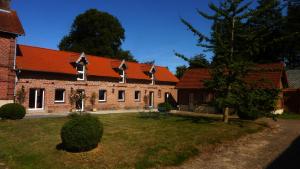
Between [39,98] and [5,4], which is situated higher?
[5,4]

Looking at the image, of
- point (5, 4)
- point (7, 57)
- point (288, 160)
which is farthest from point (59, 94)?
point (288, 160)

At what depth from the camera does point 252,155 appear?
1306 centimetres

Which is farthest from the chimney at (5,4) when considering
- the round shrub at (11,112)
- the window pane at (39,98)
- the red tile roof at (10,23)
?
the round shrub at (11,112)

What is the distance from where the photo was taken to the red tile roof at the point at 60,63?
2926cm

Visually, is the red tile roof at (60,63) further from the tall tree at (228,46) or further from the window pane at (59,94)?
the tall tree at (228,46)

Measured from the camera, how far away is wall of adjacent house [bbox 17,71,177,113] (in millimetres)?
28497

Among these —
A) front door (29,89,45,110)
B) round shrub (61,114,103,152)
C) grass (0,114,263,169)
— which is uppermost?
front door (29,89,45,110)

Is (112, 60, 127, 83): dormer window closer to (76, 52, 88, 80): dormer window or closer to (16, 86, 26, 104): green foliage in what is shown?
(76, 52, 88, 80): dormer window

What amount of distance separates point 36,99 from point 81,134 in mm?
18388

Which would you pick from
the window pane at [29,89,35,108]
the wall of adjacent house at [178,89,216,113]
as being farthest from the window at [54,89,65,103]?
the wall of adjacent house at [178,89,216,113]

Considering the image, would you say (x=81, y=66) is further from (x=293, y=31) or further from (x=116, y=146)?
(x=293, y=31)

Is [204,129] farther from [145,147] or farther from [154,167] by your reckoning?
[154,167]

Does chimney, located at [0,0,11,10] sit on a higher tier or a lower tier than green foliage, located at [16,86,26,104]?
higher

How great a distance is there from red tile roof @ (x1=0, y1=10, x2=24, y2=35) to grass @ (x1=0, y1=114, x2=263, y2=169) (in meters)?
10.4
